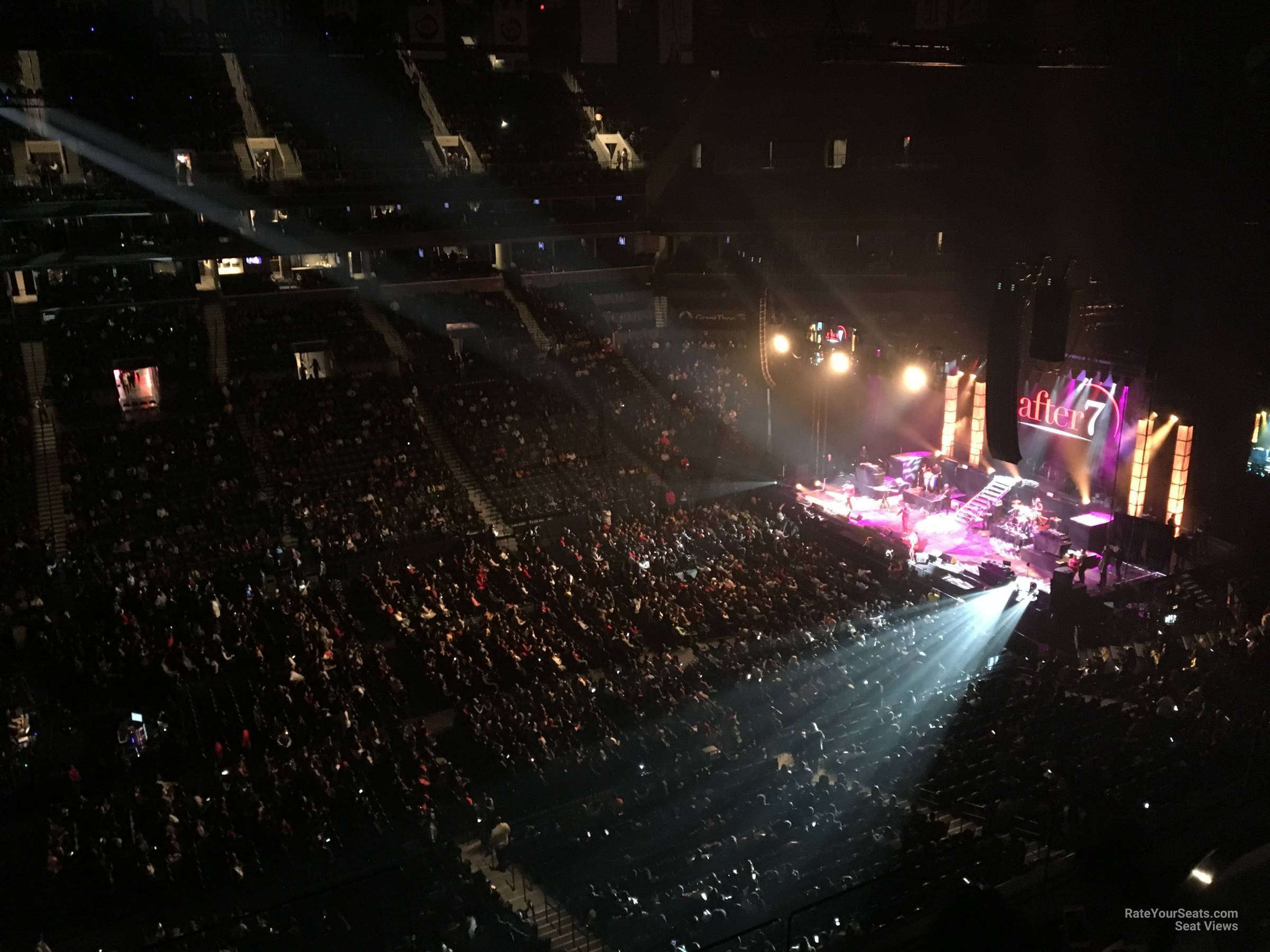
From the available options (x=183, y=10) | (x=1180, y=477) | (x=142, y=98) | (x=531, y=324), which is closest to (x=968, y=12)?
(x=1180, y=477)

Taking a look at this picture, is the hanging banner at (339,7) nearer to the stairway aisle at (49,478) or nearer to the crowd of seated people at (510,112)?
the crowd of seated people at (510,112)

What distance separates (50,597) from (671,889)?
562 inches

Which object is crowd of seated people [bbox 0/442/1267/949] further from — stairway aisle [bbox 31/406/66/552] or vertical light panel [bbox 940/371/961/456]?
vertical light panel [bbox 940/371/961/456]

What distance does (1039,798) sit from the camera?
418 inches

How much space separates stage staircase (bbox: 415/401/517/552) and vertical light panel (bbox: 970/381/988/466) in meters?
12.4

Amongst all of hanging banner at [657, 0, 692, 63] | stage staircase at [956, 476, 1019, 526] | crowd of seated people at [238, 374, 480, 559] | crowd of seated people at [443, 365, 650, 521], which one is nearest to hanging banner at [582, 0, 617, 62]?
hanging banner at [657, 0, 692, 63]

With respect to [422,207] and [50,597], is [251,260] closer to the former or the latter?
[422,207]

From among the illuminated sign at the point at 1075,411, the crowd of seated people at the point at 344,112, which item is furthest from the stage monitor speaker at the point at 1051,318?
the crowd of seated people at the point at 344,112

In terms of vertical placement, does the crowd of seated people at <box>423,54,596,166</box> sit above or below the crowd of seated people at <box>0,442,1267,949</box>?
above

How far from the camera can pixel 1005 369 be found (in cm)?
1659

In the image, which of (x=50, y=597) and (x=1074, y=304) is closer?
(x=50, y=597)

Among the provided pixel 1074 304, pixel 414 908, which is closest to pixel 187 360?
pixel 414 908

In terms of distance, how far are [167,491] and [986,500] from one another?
1952 centimetres

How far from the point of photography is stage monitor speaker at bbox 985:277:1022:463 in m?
16.4
